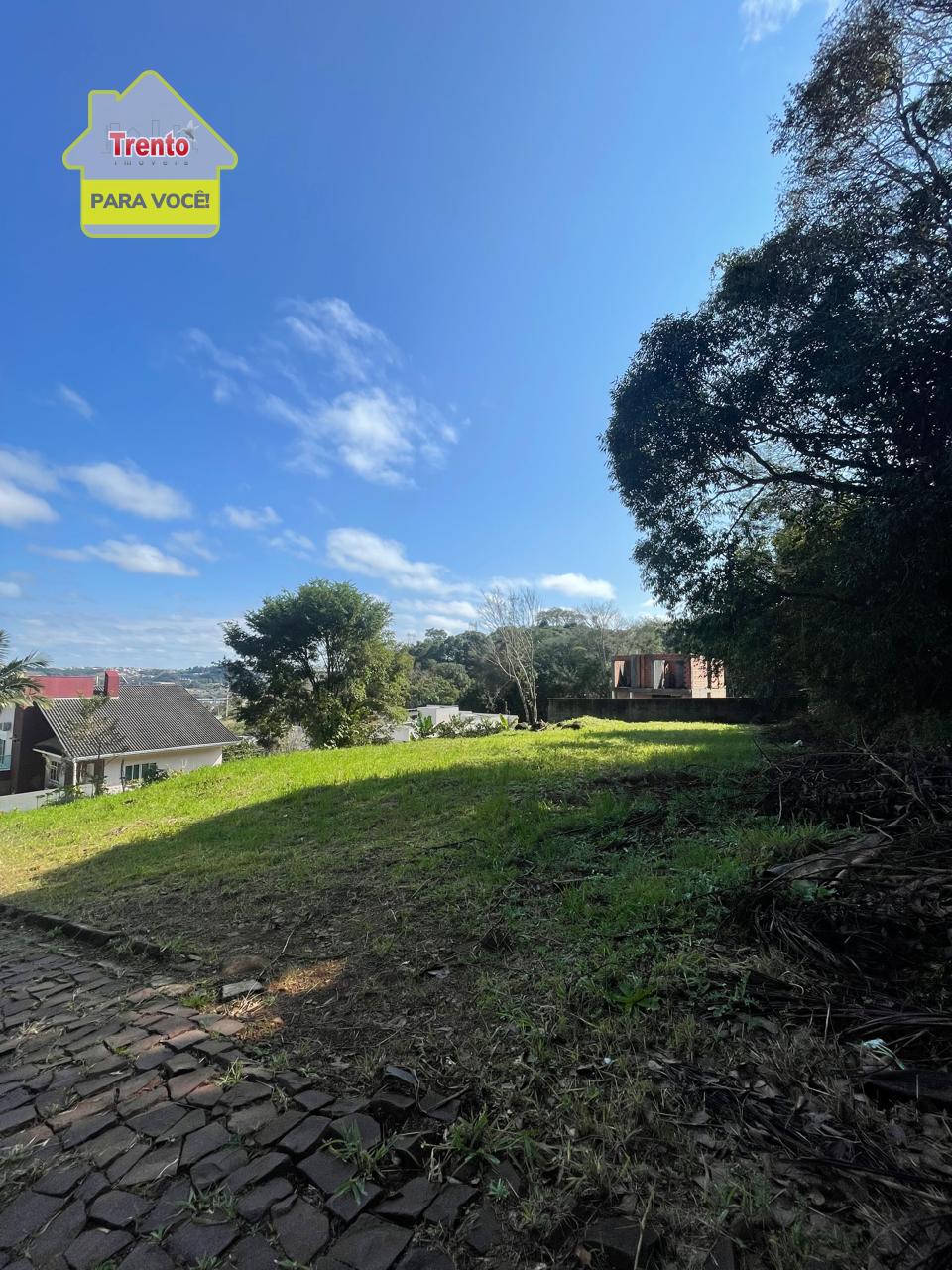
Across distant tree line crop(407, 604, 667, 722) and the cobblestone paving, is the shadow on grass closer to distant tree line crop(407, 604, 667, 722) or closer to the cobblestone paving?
the cobblestone paving

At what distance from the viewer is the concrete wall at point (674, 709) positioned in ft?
57.1

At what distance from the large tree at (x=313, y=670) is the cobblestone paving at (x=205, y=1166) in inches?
762

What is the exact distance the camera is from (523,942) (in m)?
2.67

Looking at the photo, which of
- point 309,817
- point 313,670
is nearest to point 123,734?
point 313,670

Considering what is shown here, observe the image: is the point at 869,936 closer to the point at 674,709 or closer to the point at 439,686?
the point at 674,709

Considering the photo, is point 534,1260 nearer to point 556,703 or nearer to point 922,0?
point 922,0

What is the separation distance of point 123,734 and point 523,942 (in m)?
25.4

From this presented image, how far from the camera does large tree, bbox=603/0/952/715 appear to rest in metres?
5.69

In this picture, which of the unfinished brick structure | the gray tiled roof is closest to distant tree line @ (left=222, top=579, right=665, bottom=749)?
the gray tiled roof

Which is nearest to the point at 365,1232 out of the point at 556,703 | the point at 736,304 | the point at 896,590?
the point at 896,590

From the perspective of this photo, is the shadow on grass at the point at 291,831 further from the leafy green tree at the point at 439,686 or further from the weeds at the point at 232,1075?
the leafy green tree at the point at 439,686

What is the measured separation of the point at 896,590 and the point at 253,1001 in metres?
6.90

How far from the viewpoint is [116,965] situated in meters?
3.09

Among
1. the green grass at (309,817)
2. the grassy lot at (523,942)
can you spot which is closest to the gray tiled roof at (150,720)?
the green grass at (309,817)
